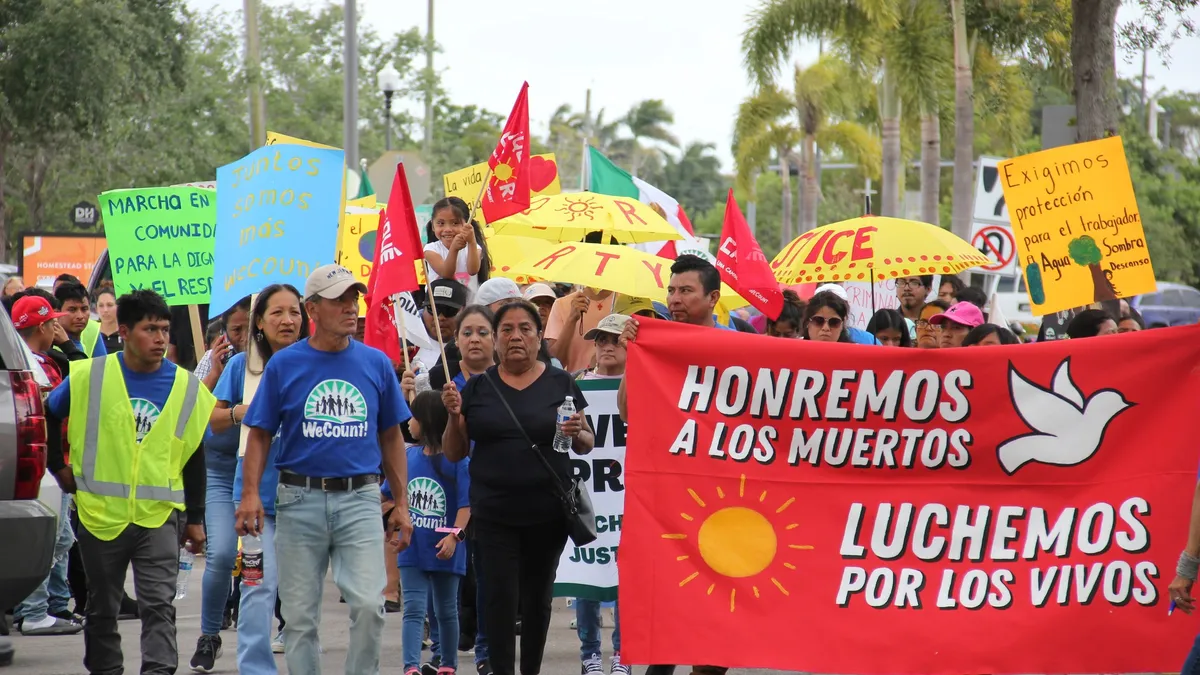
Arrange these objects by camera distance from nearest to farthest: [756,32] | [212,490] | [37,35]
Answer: [212,490] → [37,35] → [756,32]

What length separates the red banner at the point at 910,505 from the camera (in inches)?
256

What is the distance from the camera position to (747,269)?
938 centimetres

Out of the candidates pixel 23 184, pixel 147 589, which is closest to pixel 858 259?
pixel 147 589

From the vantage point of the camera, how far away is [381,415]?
7000 millimetres

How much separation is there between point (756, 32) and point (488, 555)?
24.3 metres

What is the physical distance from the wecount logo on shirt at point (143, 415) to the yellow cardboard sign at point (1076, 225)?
6.43 meters

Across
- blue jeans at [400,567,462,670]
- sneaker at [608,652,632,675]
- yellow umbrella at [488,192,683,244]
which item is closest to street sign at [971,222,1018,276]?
yellow umbrella at [488,192,683,244]

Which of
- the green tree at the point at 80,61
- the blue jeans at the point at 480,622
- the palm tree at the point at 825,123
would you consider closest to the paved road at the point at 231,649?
the blue jeans at the point at 480,622

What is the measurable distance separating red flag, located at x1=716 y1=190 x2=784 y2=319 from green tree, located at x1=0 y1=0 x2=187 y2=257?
2111 centimetres

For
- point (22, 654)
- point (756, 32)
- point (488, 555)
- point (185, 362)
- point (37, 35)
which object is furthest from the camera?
point (756, 32)

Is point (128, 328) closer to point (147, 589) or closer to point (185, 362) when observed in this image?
point (147, 589)

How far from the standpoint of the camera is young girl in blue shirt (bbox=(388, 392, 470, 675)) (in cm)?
803

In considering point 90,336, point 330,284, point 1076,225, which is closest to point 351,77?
point 90,336

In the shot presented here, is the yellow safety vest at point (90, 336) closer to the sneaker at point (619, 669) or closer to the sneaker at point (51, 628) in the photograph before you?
the sneaker at point (51, 628)
